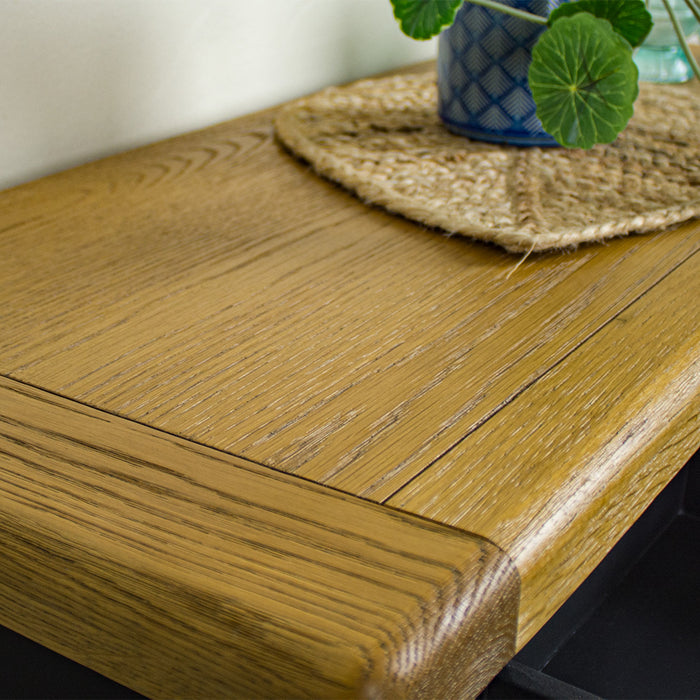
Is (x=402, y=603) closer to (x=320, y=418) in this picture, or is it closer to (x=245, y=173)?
(x=320, y=418)

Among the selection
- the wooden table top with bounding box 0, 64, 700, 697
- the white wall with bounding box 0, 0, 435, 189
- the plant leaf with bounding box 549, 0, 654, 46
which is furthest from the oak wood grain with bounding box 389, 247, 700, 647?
the white wall with bounding box 0, 0, 435, 189

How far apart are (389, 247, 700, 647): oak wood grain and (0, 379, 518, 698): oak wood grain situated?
0.05 feet

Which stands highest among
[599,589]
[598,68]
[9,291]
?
[598,68]

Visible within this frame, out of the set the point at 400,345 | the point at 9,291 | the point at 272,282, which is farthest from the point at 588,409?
the point at 9,291

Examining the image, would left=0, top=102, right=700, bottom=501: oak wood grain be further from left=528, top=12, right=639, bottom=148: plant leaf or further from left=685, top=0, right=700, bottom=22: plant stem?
left=685, top=0, right=700, bottom=22: plant stem

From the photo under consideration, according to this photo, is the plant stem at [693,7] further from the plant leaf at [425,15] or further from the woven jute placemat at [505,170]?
the plant leaf at [425,15]

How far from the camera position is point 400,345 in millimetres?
433

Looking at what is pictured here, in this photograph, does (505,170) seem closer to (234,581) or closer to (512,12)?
(512,12)

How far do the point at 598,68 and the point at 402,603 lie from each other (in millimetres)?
497

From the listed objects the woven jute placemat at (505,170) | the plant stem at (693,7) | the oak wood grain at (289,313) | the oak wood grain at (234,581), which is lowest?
the oak wood grain at (234,581)

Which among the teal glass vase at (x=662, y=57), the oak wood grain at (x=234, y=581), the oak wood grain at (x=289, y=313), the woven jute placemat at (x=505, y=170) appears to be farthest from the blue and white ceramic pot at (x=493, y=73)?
the oak wood grain at (x=234, y=581)

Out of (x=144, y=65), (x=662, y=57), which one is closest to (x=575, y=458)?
(x=144, y=65)

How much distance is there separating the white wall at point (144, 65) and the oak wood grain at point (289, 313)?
7 cm

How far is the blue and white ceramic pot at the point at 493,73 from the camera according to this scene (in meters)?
0.73
